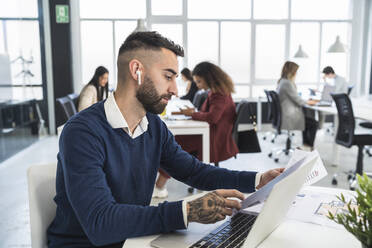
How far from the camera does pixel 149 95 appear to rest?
1243 millimetres

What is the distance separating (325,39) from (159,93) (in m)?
7.43

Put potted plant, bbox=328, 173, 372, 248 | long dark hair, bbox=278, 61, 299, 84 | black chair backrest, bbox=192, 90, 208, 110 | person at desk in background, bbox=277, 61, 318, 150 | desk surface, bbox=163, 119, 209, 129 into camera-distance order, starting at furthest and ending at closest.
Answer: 1. black chair backrest, bbox=192, 90, 208, 110
2. long dark hair, bbox=278, 61, 299, 84
3. person at desk in background, bbox=277, 61, 318, 150
4. desk surface, bbox=163, 119, 209, 129
5. potted plant, bbox=328, 173, 372, 248

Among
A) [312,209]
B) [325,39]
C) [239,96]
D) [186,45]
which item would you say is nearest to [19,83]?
[186,45]

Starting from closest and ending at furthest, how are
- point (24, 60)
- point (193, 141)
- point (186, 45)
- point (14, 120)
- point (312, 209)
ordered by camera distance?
point (312, 209) → point (193, 141) → point (14, 120) → point (24, 60) → point (186, 45)

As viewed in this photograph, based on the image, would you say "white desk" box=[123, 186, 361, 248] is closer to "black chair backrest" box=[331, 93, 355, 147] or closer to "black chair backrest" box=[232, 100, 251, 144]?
"black chair backrest" box=[232, 100, 251, 144]

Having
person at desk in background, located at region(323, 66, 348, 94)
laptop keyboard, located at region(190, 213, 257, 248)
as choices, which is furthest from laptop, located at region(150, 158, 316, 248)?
person at desk in background, located at region(323, 66, 348, 94)

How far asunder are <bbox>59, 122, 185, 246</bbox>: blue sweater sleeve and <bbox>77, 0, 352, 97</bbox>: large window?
6497 millimetres

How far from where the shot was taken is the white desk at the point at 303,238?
95cm

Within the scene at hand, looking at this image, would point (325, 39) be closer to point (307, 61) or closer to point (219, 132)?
point (307, 61)

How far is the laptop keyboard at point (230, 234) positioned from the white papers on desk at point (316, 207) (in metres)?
0.15

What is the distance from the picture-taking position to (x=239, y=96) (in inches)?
308

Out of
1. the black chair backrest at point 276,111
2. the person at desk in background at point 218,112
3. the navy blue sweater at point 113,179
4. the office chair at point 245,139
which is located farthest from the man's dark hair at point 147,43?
the black chair backrest at point 276,111

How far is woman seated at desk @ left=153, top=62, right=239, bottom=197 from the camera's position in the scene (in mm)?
3449

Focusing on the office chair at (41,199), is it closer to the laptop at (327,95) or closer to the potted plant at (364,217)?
the potted plant at (364,217)
